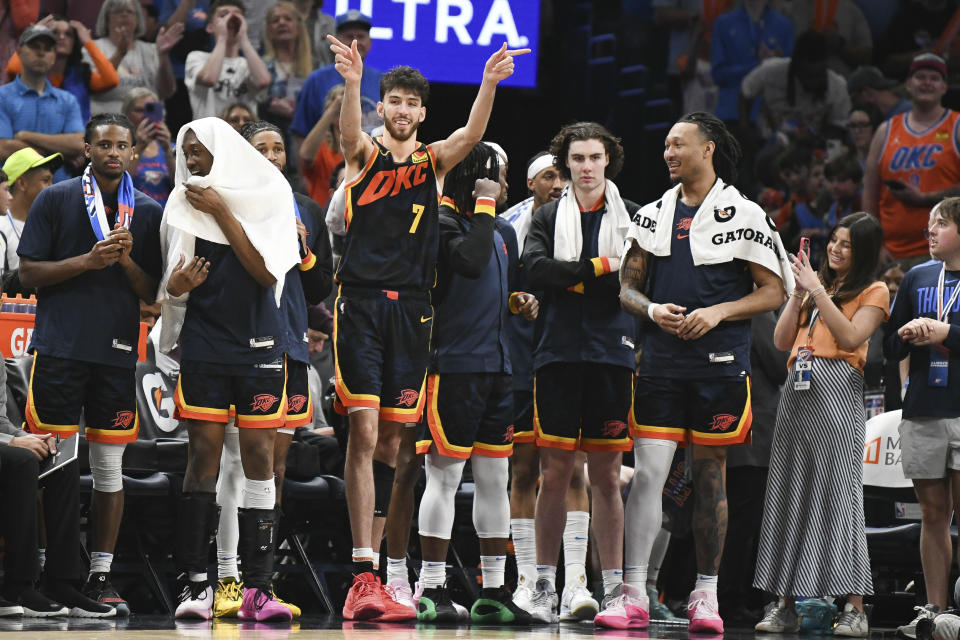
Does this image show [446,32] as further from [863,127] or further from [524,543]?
[524,543]

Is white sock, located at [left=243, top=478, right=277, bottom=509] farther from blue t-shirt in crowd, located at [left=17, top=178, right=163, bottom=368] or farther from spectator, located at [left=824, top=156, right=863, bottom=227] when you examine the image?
spectator, located at [left=824, top=156, right=863, bottom=227]

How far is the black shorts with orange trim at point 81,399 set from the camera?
16.5 ft

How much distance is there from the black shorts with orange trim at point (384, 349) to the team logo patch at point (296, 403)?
46cm

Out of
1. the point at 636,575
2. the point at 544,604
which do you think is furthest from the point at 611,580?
the point at 544,604

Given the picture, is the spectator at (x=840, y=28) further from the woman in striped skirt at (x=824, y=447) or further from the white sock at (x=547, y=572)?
the white sock at (x=547, y=572)

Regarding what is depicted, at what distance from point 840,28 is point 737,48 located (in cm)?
102

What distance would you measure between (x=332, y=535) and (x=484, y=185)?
215cm

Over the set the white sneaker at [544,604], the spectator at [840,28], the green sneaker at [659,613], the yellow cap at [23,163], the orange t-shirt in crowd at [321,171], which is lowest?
the green sneaker at [659,613]

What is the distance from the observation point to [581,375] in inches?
207

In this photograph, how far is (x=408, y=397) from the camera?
4.95 meters

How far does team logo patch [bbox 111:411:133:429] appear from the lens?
16.7 feet

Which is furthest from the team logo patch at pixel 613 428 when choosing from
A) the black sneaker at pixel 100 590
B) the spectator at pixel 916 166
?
the spectator at pixel 916 166

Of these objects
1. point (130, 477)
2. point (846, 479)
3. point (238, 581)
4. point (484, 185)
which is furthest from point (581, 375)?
point (130, 477)

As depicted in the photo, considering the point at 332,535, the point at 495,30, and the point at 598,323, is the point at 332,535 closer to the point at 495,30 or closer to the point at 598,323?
the point at 598,323
